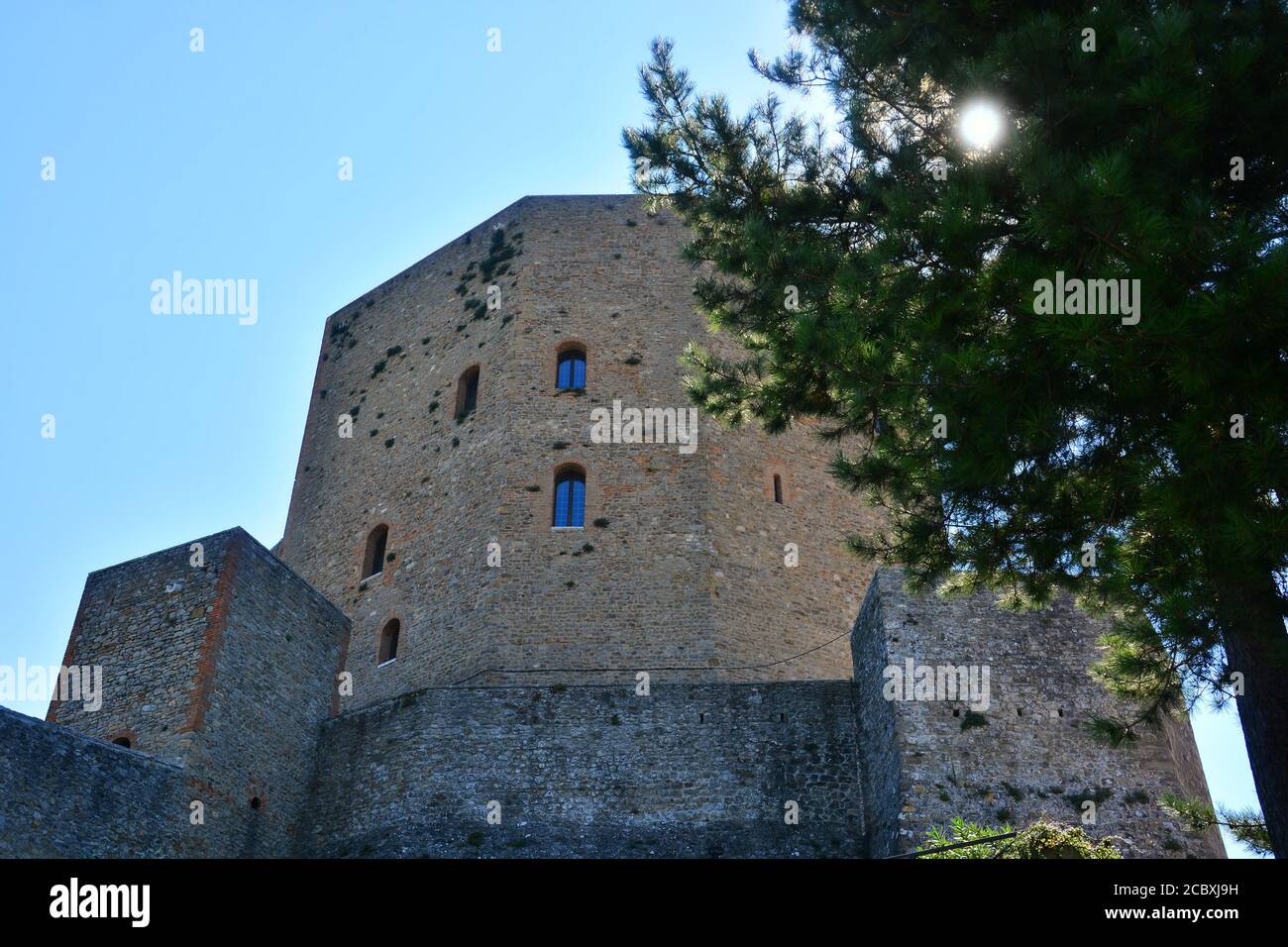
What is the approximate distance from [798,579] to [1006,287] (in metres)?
9.70

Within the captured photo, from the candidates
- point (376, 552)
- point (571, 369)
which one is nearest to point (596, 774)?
point (376, 552)

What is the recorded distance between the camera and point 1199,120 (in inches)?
269

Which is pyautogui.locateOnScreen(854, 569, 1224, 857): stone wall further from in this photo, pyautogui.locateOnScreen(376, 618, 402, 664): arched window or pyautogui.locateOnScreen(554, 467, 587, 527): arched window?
pyautogui.locateOnScreen(376, 618, 402, 664): arched window

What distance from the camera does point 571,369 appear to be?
60.0 feet

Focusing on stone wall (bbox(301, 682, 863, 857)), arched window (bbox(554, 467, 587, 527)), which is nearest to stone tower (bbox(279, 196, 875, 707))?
arched window (bbox(554, 467, 587, 527))

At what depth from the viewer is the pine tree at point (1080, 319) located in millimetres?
6391

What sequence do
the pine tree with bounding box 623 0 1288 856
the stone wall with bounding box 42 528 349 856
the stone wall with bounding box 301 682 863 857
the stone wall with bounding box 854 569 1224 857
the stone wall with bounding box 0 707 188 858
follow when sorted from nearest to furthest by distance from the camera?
1. the pine tree with bounding box 623 0 1288 856
2. the stone wall with bounding box 0 707 188 858
3. the stone wall with bounding box 854 569 1224 857
4. the stone wall with bounding box 42 528 349 856
5. the stone wall with bounding box 301 682 863 857

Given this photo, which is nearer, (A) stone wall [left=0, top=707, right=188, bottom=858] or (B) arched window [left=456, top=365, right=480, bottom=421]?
(A) stone wall [left=0, top=707, right=188, bottom=858]

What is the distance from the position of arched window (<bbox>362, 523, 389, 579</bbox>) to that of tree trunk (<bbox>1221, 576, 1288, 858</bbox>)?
12.7 m

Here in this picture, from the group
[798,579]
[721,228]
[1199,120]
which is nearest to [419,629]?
[798,579]

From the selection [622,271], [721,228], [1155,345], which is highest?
[622,271]

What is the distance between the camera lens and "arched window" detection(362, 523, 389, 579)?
17.8 m

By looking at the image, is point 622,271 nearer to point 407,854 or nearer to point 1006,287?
point 407,854

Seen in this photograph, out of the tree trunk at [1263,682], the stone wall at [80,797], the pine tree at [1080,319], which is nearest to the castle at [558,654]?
the stone wall at [80,797]
